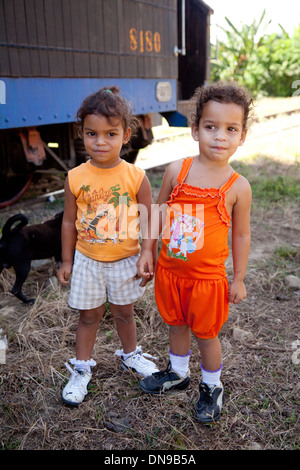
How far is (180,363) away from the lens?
214 cm

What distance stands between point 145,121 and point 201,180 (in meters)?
4.60

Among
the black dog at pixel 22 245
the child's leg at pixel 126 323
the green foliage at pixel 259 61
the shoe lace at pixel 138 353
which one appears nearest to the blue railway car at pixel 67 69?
the black dog at pixel 22 245

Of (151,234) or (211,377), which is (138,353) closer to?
(211,377)

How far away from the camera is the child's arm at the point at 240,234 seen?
182cm

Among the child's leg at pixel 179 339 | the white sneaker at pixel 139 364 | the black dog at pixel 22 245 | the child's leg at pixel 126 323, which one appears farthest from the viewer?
the black dog at pixel 22 245

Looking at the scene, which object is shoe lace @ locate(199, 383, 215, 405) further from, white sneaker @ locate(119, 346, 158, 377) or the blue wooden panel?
the blue wooden panel

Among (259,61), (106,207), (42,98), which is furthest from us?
(259,61)

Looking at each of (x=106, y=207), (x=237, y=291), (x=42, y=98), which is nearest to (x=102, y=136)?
(x=106, y=207)

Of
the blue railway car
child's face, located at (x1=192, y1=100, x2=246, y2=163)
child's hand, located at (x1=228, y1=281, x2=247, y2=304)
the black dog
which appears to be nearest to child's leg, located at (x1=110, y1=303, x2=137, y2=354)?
child's hand, located at (x1=228, y1=281, x2=247, y2=304)

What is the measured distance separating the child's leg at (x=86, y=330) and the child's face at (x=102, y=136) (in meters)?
0.76

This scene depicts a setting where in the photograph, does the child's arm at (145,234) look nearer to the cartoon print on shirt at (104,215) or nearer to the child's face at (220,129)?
the cartoon print on shirt at (104,215)

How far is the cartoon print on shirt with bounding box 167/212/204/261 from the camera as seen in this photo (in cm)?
183

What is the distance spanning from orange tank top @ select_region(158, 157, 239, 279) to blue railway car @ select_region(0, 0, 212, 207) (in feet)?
5.98

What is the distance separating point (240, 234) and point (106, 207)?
0.62 metres
